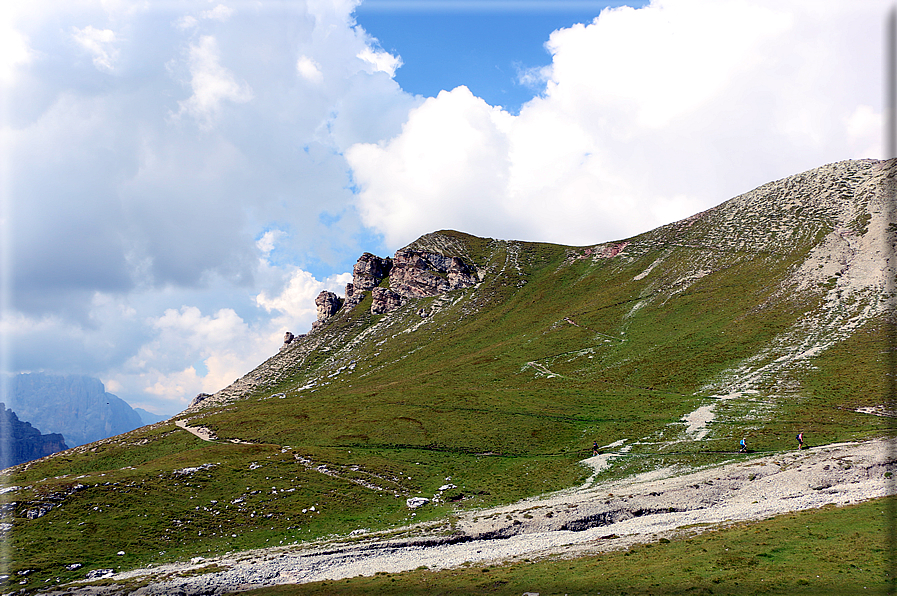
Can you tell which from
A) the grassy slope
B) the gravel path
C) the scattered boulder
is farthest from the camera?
the scattered boulder

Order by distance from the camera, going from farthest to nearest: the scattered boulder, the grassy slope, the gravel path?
1. the scattered boulder
2. the grassy slope
3. the gravel path

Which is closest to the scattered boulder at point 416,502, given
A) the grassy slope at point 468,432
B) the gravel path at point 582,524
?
the grassy slope at point 468,432

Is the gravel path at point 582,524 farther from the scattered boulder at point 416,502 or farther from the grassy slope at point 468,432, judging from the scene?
the scattered boulder at point 416,502

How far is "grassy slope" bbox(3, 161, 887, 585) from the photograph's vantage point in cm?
5347

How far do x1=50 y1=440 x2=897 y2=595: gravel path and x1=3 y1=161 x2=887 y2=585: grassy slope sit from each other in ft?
23.2

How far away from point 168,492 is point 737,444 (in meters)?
84.9

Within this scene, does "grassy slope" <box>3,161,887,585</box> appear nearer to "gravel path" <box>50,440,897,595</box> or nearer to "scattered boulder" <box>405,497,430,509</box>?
"scattered boulder" <box>405,497,430,509</box>

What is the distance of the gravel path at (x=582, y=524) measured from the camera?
130 ft

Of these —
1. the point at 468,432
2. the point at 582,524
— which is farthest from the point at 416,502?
the point at 468,432

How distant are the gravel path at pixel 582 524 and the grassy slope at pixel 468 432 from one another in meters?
7.06

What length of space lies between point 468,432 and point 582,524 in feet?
144

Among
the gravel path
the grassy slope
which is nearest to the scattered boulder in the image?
the grassy slope

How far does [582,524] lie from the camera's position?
4591cm

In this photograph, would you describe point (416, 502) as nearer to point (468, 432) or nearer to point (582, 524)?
point (582, 524)
